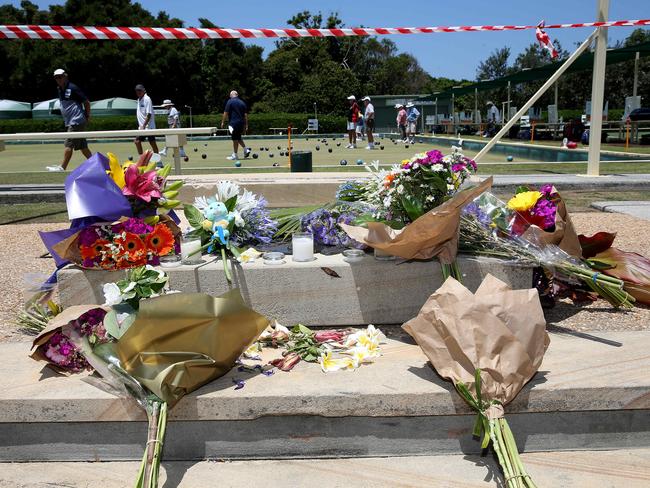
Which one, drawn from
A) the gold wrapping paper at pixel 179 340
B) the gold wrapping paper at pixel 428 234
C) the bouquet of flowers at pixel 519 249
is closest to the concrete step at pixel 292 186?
the bouquet of flowers at pixel 519 249

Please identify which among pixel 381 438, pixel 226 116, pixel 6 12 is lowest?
pixel 381 438

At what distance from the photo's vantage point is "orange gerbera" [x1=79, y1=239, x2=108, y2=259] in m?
3.03

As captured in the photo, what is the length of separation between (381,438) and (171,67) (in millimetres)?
53717

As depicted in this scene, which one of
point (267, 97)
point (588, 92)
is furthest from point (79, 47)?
point (588, 92)

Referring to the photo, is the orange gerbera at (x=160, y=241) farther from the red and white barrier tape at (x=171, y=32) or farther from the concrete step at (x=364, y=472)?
the red and white barrier tape at (x=171, y=32)

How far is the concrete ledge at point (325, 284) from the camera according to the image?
3.06 metres

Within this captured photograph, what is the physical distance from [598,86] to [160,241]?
8628mm

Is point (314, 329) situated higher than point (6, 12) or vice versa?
point (6, 12)

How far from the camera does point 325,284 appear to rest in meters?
3.11

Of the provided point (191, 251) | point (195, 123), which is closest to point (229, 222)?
point (191, 251)

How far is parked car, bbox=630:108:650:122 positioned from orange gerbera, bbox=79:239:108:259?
22992 millimetres

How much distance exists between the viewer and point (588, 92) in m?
50.3

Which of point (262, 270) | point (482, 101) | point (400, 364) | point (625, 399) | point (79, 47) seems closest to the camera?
point (625, 399)

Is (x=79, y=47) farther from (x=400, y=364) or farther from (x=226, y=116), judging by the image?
(x=400, y=364)
